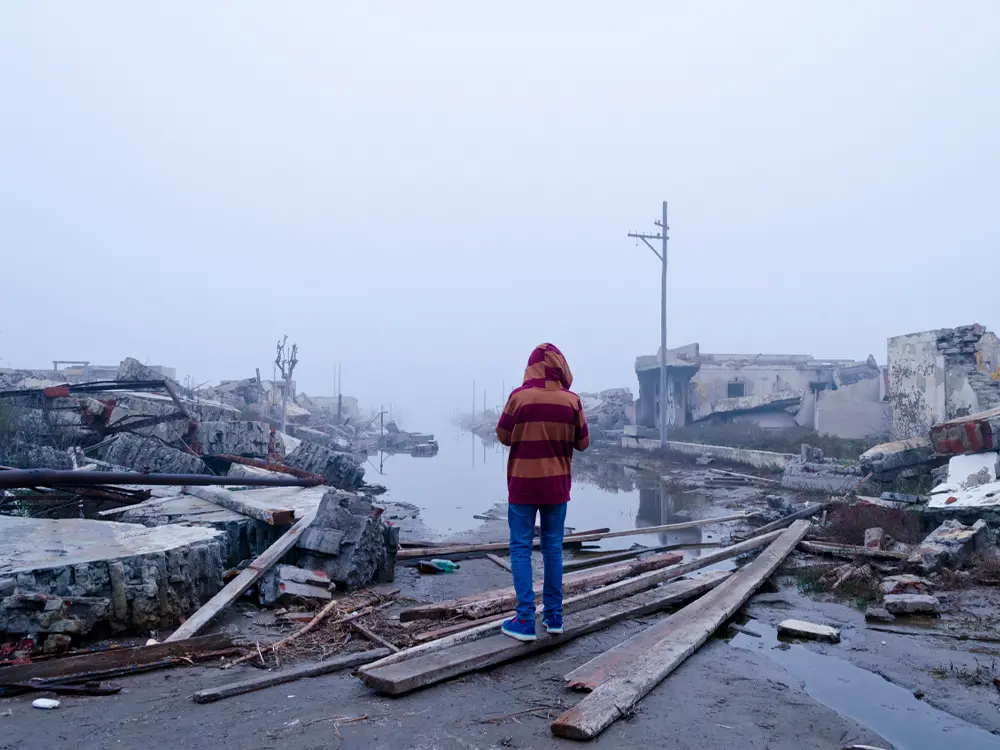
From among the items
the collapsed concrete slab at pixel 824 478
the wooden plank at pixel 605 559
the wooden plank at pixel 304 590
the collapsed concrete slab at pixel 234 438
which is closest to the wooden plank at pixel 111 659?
the wooden plank at pixel 304 590

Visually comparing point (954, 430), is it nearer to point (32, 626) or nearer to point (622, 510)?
point (622, 510)

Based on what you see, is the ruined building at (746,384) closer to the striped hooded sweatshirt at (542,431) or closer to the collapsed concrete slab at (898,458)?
the collapsed concrete slab at (898,458)

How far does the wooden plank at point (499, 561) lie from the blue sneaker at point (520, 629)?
3027 millimetres

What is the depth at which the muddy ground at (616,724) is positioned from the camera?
2770mm

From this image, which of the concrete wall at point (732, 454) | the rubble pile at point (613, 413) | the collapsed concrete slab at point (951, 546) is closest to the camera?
the collapsed concrete slab at point (951, 546)

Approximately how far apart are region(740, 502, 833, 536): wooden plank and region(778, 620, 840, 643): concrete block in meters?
4.35

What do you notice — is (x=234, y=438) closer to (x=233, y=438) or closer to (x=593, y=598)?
(x=233, y=438)

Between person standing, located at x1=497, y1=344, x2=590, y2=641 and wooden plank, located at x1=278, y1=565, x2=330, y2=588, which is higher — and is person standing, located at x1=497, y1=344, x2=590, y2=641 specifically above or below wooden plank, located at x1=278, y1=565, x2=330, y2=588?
above

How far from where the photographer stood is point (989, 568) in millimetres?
6051

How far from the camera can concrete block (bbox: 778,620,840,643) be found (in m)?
4.56

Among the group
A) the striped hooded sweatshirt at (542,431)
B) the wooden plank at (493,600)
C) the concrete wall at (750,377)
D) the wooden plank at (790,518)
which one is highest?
the concrete wall at (750,377)

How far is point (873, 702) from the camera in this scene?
11.7ft

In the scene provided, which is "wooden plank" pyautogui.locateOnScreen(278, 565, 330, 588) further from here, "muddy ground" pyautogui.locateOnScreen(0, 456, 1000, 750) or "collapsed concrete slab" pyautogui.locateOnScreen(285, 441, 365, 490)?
"collapsed concrete slab" pyautogui.locateOnScreen(285, 441, 365, 490)

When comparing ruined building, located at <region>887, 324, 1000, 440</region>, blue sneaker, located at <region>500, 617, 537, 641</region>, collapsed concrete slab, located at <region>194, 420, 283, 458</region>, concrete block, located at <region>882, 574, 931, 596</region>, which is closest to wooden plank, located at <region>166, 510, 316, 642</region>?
blue sneaker, located at <region>500, 617, 537, 641</region>
